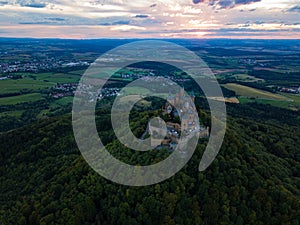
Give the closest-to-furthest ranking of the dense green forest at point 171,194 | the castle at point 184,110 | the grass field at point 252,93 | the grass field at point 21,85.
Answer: the dense green forest at point 171,194 → the castle at point 184,110 → the grass field at point 252,93 → the grass field at point 21,85

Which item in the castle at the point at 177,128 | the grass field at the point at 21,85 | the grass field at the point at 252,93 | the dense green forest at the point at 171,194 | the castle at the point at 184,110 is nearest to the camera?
the dense green forest at the point at 171,194

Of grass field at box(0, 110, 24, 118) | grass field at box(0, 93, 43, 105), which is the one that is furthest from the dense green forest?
grass field at box(0, 93, 43, 105)

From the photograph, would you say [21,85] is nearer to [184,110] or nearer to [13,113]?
[13,113]

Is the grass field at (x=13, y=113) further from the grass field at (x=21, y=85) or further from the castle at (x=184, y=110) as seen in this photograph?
the castle at (x=184, y=110)

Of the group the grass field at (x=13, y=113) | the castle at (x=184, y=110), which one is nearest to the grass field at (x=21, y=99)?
the grass field at (x=13, y=113)

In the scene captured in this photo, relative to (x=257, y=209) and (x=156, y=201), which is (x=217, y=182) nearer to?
(x=257, y=209)

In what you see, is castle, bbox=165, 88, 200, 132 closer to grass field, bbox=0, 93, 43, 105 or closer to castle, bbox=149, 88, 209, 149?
castle, bbox=149, 88, 209, 149

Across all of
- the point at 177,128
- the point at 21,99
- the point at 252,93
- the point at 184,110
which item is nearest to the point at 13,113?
the point at 21,99
